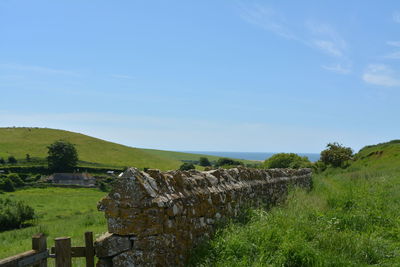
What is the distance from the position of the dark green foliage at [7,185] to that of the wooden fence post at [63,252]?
7513cm

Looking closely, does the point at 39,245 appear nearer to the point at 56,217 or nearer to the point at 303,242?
the point at 303,242

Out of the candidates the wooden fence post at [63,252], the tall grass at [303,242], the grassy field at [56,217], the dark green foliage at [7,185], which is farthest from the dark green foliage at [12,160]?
the wooden fence post at [63,252]

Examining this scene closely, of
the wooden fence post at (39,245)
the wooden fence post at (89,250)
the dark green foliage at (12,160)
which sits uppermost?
the dark green foliage at (12,160)

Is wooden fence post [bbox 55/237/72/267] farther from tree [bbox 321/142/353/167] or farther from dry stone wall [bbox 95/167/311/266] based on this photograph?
tree [bbox 321/142/353/167]

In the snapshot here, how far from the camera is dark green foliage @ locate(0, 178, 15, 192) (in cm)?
7162

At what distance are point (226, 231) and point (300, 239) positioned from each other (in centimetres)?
120

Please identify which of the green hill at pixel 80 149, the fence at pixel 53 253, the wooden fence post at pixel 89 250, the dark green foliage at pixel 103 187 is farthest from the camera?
the green hill at pixel 80 149

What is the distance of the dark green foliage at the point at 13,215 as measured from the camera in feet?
110

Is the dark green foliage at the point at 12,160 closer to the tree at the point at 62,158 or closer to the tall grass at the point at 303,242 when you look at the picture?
the tree at the point at 62,158

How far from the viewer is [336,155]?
54.8 m

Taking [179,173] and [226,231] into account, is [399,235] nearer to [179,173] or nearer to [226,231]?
[226,231]

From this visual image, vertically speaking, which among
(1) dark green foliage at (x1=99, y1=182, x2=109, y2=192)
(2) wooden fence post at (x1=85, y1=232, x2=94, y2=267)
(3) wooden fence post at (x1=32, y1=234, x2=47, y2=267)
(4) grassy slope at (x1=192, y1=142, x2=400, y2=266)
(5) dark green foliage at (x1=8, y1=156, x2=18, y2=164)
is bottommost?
(1) dark green foliage at (x1=99, y1=182, x2=109, y2=192)

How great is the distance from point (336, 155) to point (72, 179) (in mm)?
56502

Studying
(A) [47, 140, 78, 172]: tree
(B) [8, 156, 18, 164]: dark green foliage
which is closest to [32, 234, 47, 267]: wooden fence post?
(A) [47, 140, 78, 172]: tree
